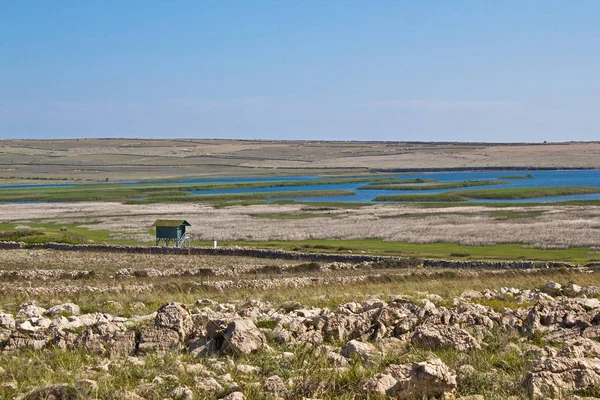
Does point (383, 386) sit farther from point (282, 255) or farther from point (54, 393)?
point (282, 255)

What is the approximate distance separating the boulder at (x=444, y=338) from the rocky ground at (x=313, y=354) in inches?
0.8

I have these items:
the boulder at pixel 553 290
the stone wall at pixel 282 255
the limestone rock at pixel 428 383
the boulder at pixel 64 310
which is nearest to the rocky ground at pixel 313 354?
the limestone rock at pixel 428 383

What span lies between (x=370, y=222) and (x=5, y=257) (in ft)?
115

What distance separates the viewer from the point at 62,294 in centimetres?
2256

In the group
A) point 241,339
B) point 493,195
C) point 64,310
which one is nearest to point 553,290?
point 241,339

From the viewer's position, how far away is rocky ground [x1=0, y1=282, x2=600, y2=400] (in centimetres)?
927

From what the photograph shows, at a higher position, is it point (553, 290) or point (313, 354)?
point (313, 354)

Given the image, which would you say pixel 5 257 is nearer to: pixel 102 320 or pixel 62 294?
pixel 62 294

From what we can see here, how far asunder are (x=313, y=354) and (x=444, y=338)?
2022 mm

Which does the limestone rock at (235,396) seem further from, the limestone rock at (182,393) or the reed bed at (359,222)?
the reed bed at (359,222)

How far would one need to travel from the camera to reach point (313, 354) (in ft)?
36.3

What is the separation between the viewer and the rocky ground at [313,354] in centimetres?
927

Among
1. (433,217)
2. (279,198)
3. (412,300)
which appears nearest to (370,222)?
(433,217)

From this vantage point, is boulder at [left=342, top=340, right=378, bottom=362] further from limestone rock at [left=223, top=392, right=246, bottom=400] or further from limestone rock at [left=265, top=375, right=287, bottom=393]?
limestone rock at [left=223, top=392, right=246, bottom=400]
